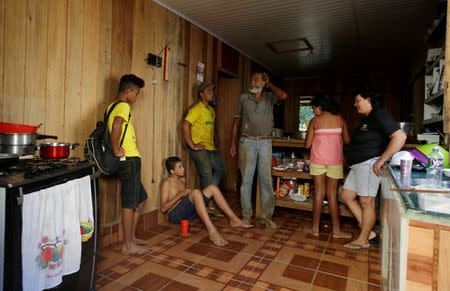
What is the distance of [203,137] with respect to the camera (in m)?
3.47

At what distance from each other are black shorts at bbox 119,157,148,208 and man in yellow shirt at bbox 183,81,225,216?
100cm

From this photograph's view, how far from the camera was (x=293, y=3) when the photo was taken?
3035mm

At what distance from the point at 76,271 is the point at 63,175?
48 cm

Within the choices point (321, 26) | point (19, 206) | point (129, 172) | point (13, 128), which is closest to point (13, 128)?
point (13, 128)

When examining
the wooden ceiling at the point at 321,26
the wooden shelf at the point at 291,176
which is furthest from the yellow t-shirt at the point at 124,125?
the wooden shelf at the point at 291,176

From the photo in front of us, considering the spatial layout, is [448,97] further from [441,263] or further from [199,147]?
[199,147]

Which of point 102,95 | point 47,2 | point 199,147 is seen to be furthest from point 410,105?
point 47,2

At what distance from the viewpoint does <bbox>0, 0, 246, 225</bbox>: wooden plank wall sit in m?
1.85

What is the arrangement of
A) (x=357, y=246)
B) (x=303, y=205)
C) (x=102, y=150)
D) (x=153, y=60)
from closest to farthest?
(x=102, y=150), (x=357, y=246), (x=153, y=60), (x=303, y=205)

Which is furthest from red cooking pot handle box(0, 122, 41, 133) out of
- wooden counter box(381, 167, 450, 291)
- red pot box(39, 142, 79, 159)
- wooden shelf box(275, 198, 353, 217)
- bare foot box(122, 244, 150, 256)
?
wooden shelf box(275, 198, 353, 217)

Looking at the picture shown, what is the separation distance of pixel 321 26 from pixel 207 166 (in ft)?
7.46

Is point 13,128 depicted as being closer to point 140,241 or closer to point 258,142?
point 140,241

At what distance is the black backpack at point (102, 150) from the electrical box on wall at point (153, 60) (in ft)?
2.94

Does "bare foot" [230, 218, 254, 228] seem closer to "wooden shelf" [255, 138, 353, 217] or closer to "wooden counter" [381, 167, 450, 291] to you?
"wooden shelf" [255, 138, 353, 217]
